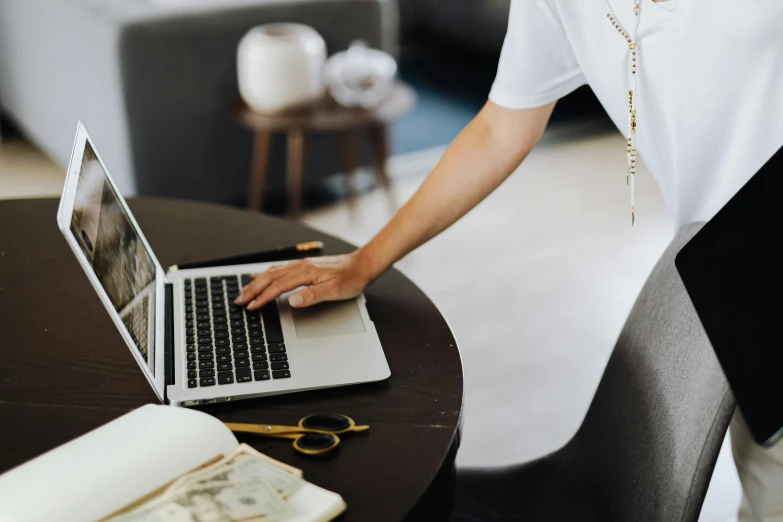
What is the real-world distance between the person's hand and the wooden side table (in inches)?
60.0

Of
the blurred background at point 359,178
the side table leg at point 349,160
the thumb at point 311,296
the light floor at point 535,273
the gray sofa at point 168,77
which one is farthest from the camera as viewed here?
the side table leg at point 349,160

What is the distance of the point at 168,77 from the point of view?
9.11 ft

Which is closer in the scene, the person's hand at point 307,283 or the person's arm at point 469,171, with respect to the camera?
the person's hand at point 307,283

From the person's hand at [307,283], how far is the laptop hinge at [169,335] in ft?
0.27

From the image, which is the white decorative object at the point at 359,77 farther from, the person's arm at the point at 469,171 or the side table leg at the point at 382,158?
the person's arm at the point at 469,171

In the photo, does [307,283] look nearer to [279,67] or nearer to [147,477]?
[147,477]

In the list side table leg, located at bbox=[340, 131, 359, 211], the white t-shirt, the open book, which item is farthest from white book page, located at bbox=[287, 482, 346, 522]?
side table leg, located at bbox=[340, 131, 359, 211]

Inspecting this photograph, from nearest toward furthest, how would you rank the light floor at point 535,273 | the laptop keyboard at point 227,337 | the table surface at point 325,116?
the laptop keyboard at point 227,337 → the light floor at point 535,273 → the table surface at point 325,116

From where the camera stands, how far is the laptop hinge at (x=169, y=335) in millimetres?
949

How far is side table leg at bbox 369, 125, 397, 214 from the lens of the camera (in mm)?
2926

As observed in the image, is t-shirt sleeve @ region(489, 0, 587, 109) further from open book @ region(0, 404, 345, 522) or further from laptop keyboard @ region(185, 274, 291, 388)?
open book @ region(0, 404, 345, 522)

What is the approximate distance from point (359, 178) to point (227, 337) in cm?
236

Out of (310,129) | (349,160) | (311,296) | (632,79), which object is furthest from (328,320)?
(349,160)

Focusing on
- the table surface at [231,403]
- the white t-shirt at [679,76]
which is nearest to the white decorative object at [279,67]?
the table surface at [231,403]
